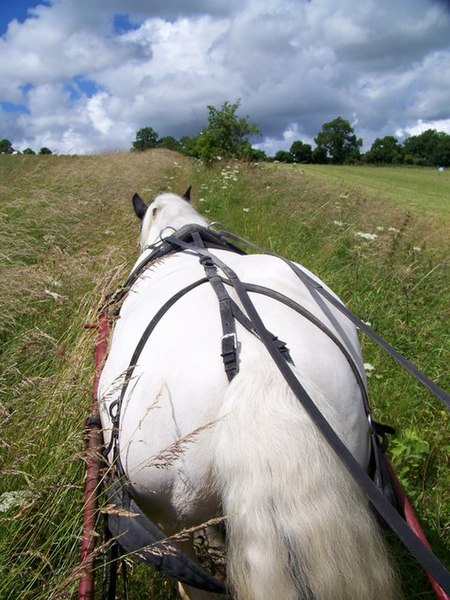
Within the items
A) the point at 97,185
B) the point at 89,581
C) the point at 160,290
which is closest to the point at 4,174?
the point at 97,185

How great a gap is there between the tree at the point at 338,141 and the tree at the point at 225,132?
216 feet

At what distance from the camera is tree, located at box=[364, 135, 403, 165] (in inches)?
3172

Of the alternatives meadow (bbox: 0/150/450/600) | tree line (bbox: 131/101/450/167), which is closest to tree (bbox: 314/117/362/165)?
tree line (bbox: 131/101/450/167)

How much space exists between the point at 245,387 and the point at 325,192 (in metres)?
9.22

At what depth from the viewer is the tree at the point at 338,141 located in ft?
285

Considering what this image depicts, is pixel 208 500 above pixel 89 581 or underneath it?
above

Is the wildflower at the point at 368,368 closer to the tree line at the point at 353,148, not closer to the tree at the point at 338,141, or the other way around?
the tree line at the point at 353,148

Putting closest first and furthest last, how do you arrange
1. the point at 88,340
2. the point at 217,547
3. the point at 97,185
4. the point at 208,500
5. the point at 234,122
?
the point at 208,500
the point at 217,547
the point at 88,340
the point at 97,185
the point at 234,122

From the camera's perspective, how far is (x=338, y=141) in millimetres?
88188

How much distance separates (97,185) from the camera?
8.72 meters

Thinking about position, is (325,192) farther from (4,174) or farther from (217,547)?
(217,547)

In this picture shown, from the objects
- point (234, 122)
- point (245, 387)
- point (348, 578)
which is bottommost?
point (348, 578)

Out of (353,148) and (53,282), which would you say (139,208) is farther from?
(353,148)

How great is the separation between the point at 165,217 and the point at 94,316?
0.96m
